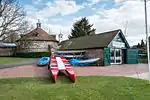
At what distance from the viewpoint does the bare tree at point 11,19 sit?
73.9ft

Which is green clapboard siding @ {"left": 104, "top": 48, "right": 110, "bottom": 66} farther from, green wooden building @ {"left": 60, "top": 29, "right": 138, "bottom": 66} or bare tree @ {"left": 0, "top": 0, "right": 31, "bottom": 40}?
bare tree @ {"left": 0, "top": 0, "right": 31, "bottom": 40}

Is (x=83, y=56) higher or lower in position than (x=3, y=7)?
lower

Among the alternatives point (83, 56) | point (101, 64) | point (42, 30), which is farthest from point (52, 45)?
point (101, 64)

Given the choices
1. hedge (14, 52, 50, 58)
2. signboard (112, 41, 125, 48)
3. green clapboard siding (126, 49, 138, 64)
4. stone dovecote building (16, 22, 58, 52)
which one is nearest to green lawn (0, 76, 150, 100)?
signboard (112, 41, 125, 48)

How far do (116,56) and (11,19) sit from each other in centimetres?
1504

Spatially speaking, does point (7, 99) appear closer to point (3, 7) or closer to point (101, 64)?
point (101, 64)

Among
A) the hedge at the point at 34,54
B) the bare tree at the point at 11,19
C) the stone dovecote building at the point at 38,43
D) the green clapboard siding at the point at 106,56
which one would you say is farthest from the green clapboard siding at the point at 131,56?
the stone dovecote building at the point at 38,43

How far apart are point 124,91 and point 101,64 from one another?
44.2 ft

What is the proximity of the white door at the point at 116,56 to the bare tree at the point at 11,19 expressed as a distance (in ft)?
40.6

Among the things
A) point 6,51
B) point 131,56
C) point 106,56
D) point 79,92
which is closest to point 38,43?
point 6,51

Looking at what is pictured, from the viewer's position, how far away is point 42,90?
8.96 metres

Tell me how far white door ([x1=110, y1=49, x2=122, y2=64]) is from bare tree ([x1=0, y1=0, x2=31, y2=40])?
12377 millimetres

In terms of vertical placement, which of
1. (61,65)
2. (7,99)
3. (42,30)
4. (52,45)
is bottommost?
(7,99)

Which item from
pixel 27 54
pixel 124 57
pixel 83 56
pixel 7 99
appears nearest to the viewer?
pixel 7 99
